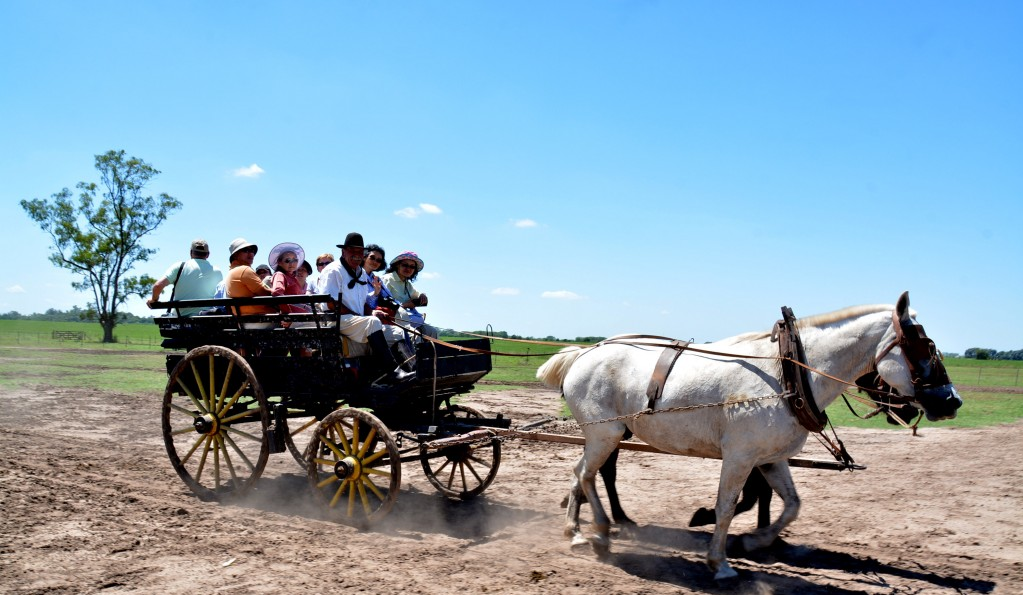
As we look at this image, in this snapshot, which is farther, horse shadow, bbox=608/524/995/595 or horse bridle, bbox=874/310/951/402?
horse shadow, bbox=608/524/995/595

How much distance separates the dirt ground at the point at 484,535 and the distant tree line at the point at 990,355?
78780 mm

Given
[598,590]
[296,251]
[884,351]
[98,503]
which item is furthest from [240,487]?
[884,351]

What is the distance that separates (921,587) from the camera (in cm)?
547

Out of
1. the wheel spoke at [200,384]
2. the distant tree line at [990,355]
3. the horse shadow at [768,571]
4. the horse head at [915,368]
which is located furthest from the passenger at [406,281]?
the distant tree line at [990,355]

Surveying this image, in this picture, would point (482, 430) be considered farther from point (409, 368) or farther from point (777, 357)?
point (777, 357)

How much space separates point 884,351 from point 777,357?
2.48 ft

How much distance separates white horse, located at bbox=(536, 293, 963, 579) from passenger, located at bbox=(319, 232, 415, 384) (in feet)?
6.57

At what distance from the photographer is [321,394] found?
293 inches

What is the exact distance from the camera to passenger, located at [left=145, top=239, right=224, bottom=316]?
27.8 feet

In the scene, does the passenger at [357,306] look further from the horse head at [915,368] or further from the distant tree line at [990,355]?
the distant tree line at [990,355]

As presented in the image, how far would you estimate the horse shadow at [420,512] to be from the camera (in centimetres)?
685

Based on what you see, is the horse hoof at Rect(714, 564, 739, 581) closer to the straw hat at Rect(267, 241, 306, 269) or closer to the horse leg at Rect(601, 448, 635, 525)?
the horse leg at Rect(601, 448, 635, 525)

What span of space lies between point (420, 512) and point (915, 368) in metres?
4.86

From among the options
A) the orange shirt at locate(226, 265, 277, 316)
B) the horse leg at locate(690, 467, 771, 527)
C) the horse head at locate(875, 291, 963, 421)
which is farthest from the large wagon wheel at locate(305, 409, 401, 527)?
the horse head at locate(875, 291, 963, 421)
